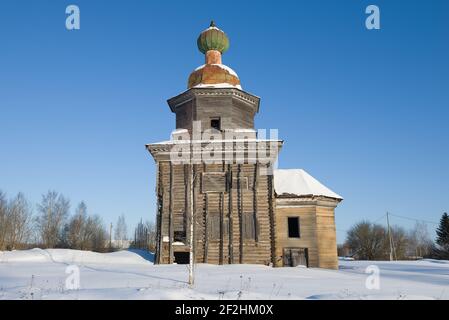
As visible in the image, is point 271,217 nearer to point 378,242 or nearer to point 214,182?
point 214,182

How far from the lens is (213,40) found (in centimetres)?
2658

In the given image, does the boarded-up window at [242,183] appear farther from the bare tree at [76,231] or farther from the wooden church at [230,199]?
the bare tree at [76,231]

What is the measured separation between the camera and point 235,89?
23766 mm

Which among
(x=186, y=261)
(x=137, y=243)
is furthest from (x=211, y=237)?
(x=137, y=243)

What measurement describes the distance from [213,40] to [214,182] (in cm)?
1174

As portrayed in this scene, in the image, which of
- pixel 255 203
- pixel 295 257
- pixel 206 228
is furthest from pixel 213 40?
pixel 295 257

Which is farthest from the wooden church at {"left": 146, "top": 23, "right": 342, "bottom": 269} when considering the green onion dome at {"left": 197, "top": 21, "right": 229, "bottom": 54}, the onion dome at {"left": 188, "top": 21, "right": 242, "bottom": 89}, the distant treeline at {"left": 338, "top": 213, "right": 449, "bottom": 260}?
the distant treeline at {"left": 338, "top": 213, "right": 449, "bottom": 260}

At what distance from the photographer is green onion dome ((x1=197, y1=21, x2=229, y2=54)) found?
26641mm

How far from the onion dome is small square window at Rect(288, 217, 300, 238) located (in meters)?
9.97

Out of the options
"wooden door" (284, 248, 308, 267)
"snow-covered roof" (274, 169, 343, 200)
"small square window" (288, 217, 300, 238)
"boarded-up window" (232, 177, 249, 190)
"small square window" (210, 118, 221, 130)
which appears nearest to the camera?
"boarded-up window" (232, 177, 249, 190)

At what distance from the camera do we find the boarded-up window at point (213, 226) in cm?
2092

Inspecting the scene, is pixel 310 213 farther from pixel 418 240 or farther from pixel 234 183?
pixel 418 240

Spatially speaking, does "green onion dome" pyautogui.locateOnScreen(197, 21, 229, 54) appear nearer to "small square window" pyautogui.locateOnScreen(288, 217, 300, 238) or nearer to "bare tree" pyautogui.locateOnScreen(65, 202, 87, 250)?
"small square window" pyautogui.locateOnScreen(288, 217, 300, 238)
